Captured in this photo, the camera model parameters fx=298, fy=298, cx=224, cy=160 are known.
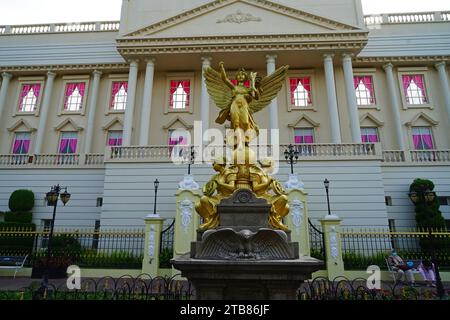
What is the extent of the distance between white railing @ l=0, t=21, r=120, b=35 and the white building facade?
0.14 metres

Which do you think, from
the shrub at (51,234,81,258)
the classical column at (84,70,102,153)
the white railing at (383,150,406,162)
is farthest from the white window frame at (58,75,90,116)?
the white railing at (383,150,406,162)

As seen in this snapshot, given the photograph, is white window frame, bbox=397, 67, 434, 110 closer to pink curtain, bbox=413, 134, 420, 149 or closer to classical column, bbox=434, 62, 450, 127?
classical column, bbox=434, 62, 450, 127

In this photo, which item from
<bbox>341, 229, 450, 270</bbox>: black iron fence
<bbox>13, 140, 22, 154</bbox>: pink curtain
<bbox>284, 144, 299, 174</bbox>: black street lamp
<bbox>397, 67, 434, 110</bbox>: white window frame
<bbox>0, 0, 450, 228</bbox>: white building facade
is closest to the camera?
<bbox>341, 229, 450, 270</bbox>: black iron fence

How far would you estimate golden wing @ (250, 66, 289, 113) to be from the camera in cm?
636

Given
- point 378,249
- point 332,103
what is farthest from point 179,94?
point 378,249

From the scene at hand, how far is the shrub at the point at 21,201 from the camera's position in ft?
60.1

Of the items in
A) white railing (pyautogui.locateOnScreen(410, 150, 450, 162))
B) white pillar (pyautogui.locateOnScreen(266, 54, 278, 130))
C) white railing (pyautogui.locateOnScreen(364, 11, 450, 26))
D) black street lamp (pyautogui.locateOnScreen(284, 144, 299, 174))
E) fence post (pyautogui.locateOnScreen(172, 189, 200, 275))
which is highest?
white railing (pyautogui.locateOnScreen(364, 11, 450, 26))

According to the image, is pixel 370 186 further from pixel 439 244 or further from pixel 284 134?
pixel 284 134

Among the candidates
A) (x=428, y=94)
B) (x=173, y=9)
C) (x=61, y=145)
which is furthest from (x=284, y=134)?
(x=61, y=145)

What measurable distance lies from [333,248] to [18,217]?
18.0 meters

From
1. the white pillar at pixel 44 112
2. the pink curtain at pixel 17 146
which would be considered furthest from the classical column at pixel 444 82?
the pink curtain at pixel 17 146

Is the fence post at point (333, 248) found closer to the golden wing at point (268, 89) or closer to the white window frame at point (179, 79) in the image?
the golden wing at point (268, 89)

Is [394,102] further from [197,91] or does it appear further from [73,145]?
[73,145]

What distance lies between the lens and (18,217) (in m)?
18.1
